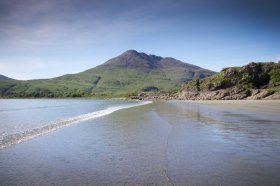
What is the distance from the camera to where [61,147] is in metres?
15.8

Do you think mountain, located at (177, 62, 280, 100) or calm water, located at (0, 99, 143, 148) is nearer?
calm water, located at (0, 99, 143, 148)

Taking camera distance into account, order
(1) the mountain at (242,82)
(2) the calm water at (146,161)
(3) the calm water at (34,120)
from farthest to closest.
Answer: (1) the mountain at (242,82) < (3) the calm water at (34,120) < (2) the calm water at (146,161)

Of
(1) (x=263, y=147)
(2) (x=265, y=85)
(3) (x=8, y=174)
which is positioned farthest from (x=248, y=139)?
(2) (x=265, y=85)

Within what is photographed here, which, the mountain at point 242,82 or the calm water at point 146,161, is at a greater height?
the mountain at point 242,82

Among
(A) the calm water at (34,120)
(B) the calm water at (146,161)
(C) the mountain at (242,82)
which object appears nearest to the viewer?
(B) the calm water at (146,161)

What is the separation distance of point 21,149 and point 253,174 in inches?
474

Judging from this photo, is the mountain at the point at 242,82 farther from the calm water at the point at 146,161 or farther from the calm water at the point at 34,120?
the calm water at the point at 146,161

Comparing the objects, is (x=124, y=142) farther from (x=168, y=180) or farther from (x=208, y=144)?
(x=168, y=180)

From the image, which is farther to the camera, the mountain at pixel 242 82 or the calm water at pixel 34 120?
the mountain at pixel 242 82

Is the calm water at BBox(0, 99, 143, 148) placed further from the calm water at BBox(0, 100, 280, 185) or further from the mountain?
the mountain

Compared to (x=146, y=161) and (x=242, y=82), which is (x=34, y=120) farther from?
(x=242, y=82)

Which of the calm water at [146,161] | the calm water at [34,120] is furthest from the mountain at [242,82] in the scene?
the calm water at [146,161]

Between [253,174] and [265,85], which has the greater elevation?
[265,85]

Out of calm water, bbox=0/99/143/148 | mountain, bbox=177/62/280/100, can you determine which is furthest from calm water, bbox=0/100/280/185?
mountain, bbox=177/62/280/100
